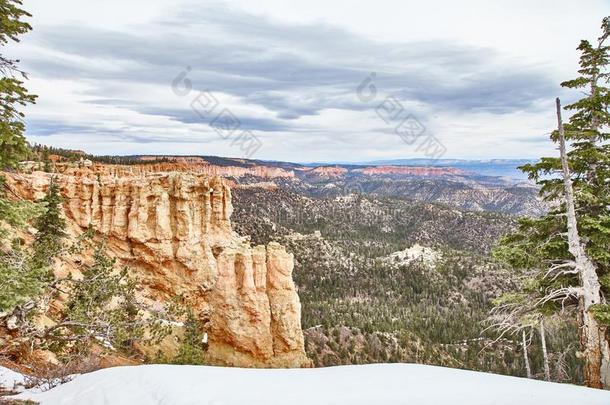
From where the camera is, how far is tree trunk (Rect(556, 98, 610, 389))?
11336 millimetres

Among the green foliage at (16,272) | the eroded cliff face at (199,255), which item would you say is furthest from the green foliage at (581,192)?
the eroded cliff face at (199,255)

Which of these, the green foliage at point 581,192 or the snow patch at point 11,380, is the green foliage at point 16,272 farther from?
the green foliage at point 581,192

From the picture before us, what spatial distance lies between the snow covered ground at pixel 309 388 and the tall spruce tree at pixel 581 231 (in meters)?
2.65

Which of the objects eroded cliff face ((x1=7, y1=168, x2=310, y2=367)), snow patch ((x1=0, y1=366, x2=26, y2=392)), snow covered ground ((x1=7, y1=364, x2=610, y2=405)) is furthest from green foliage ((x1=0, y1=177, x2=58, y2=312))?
eroded cliff face ((x1=7, y1=168, x2=310, y2=367))

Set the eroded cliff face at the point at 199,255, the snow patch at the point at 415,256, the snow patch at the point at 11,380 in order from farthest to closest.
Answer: the snow patch at the point at 415,256
the eroded cliff face at the point at 199,255
the snow patch at the point at 11,380

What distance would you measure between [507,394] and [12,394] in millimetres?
11773

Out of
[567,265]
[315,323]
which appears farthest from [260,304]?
[315,323]

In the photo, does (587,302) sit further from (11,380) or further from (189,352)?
(189,352)

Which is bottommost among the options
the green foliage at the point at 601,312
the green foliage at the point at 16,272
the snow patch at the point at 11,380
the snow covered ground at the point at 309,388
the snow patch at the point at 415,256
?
the snow patch at the point at 415,256

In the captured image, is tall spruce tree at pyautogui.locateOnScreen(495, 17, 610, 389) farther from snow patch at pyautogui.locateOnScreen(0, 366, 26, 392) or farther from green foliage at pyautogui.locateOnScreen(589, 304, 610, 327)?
snow patch at pyautogui.locateOnScreen(0, 366, 26, 392)

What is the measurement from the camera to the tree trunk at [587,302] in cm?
1134

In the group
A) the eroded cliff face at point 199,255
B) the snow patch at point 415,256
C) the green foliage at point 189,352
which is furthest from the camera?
the snow patch at point 415,256

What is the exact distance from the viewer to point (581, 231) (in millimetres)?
12602

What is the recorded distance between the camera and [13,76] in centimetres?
935
